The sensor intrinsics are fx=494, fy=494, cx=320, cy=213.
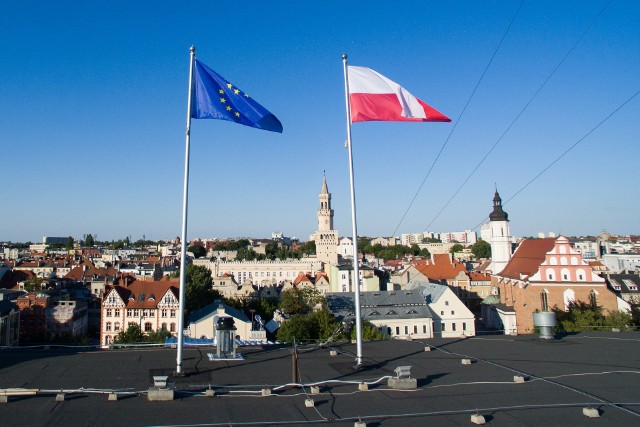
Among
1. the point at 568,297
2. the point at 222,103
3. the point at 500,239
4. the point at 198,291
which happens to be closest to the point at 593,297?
the point at 568,297

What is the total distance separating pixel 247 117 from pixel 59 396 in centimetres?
830

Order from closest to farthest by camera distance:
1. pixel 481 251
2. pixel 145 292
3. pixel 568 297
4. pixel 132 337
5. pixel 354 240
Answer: pixel 354 240 → pixel 132 337 → pixel 568 297 → pixel 145 292 → pixel 481 251

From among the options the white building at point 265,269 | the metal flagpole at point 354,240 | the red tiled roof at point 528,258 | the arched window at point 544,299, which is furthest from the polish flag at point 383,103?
the white building at point 265,269

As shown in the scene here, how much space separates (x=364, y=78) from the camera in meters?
14.4

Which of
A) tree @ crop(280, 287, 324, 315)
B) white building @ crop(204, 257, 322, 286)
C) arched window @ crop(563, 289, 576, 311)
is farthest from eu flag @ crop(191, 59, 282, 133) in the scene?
white building @ crop(204, 257, 322, 286)

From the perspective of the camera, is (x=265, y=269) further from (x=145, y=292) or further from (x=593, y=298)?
(x=593, y=298)

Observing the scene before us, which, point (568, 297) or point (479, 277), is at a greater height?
point (479, 277)

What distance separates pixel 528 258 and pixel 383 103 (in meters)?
51.8

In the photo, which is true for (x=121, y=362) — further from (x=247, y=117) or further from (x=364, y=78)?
(x=364, y=78)

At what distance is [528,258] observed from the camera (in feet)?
196

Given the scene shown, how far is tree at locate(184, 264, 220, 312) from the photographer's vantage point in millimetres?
66188

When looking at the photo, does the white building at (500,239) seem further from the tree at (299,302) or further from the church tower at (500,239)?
the tree at (299,302)

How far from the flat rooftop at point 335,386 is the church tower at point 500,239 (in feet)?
183

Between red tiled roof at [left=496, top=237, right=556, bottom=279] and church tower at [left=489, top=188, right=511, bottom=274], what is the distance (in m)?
3.93
